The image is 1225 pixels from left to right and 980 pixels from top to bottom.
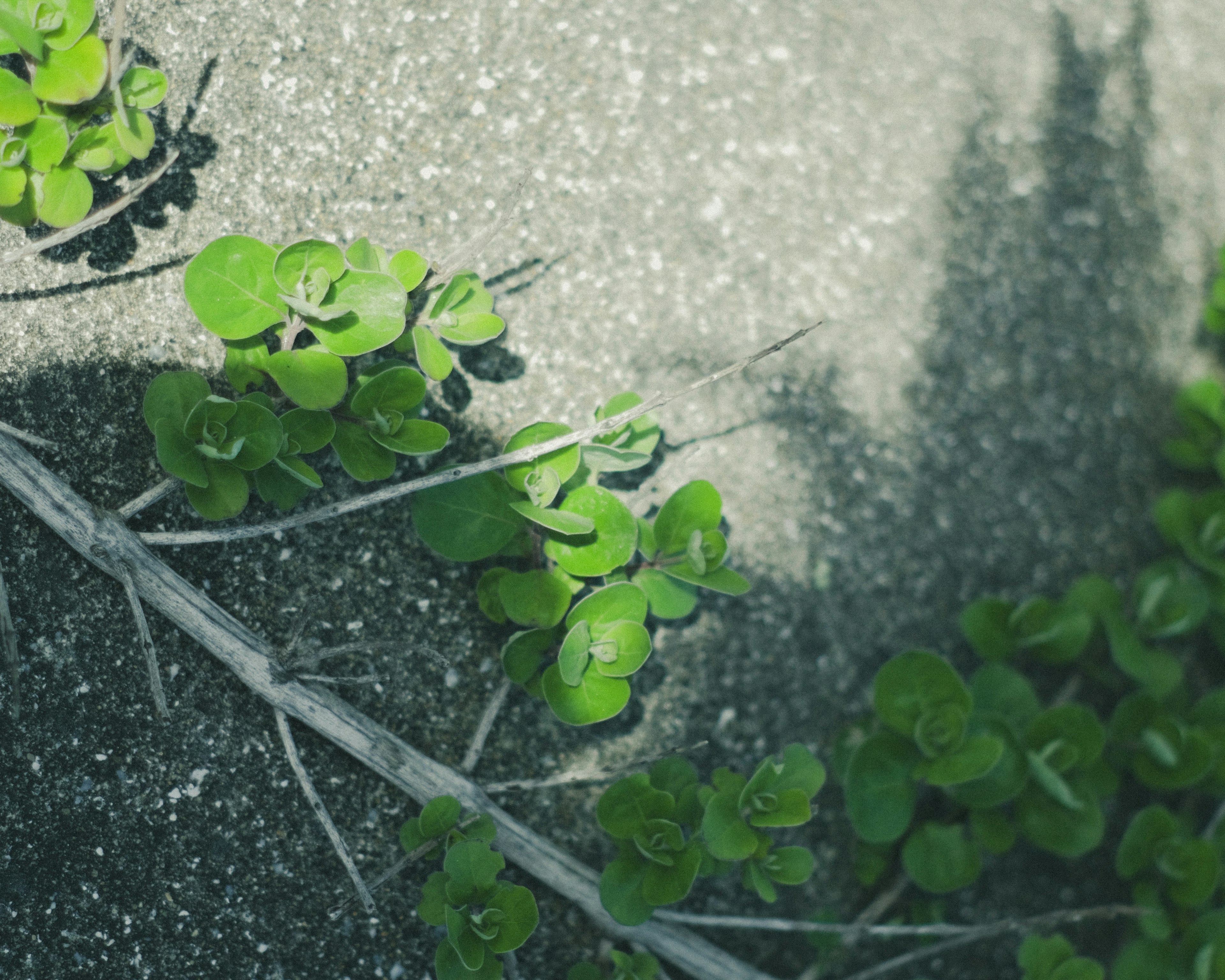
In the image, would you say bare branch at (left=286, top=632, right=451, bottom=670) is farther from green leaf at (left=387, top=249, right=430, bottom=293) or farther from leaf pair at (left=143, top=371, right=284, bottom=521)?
green leaf at (left=387, top=249, right=430, bottom=293)

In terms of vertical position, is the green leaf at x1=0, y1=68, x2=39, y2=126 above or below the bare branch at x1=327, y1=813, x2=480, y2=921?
above

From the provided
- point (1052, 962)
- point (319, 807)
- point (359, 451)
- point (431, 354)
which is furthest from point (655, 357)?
point (1052, 962)

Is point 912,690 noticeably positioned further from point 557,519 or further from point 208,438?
point 208,438

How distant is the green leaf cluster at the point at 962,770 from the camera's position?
140 centimetres

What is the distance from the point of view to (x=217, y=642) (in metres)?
1.16

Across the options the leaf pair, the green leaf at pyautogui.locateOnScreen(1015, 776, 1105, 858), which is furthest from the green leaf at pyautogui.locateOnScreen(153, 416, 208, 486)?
the green leaf at pyautogui.locateOnScreen(1015, 776, 1105, 858)

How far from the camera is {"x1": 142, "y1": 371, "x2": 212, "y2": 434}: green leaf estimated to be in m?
1.08

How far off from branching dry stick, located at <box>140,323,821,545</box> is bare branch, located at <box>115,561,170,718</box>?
0.17 feet

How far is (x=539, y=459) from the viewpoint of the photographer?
3.91ft

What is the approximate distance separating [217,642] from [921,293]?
1.36 meters

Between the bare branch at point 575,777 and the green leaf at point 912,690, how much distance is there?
351 millimetres

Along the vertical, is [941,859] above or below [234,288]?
below

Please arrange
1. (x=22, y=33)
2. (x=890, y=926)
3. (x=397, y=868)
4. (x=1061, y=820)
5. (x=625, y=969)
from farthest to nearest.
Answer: (x=1061, y=820)
(x=890, y=926)
(x=625, y=969)
(x=397, y=868)
(x=22, y=33)

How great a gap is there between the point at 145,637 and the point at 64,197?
0.59 metres
